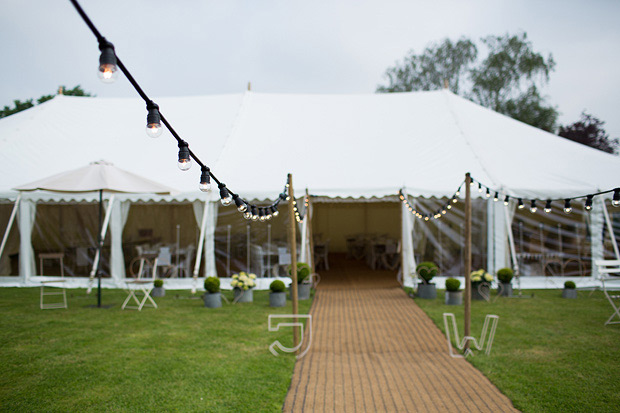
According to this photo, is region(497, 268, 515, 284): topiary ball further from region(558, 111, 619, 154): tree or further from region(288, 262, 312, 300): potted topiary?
region(558, 111, 619, 154): tree

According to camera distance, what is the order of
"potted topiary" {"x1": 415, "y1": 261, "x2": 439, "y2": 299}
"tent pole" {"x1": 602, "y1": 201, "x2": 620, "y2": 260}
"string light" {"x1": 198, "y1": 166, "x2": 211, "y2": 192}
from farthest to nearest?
"tent pole" {"x1": 602, "y1": 201, "x2": 620, "y2": 260} → "potted topiary" {"x1": 415, "y1": 261, "x2": 439, "y2": 299} → "string light" {"x1": 198, "y1": 166, "x2": 211, "y2": 192}

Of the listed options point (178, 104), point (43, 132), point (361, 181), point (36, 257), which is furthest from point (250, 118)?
point (36, 257)

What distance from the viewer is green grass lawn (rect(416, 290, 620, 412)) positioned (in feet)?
11.4

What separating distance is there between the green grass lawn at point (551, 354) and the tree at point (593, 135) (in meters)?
15.2

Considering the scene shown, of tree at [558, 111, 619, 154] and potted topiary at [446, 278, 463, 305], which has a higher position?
tree at [558, 111, 619, 154]

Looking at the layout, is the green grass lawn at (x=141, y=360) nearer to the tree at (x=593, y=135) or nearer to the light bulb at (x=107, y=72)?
the light bulb at (x=107, y=72)

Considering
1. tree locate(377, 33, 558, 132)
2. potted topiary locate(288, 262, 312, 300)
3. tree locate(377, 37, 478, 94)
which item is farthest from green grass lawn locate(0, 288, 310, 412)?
tree locate(377, 37, 478, 94)

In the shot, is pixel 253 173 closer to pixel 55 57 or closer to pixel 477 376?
pixel 55 57

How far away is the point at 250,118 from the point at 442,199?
4708mm

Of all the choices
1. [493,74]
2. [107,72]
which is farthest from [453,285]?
[493,74]

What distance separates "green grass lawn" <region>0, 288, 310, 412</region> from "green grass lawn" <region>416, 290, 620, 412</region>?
1935mm

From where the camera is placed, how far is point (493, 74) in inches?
891

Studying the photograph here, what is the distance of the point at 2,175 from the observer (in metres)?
9.04

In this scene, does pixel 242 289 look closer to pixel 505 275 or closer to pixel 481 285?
pixel 481 285
